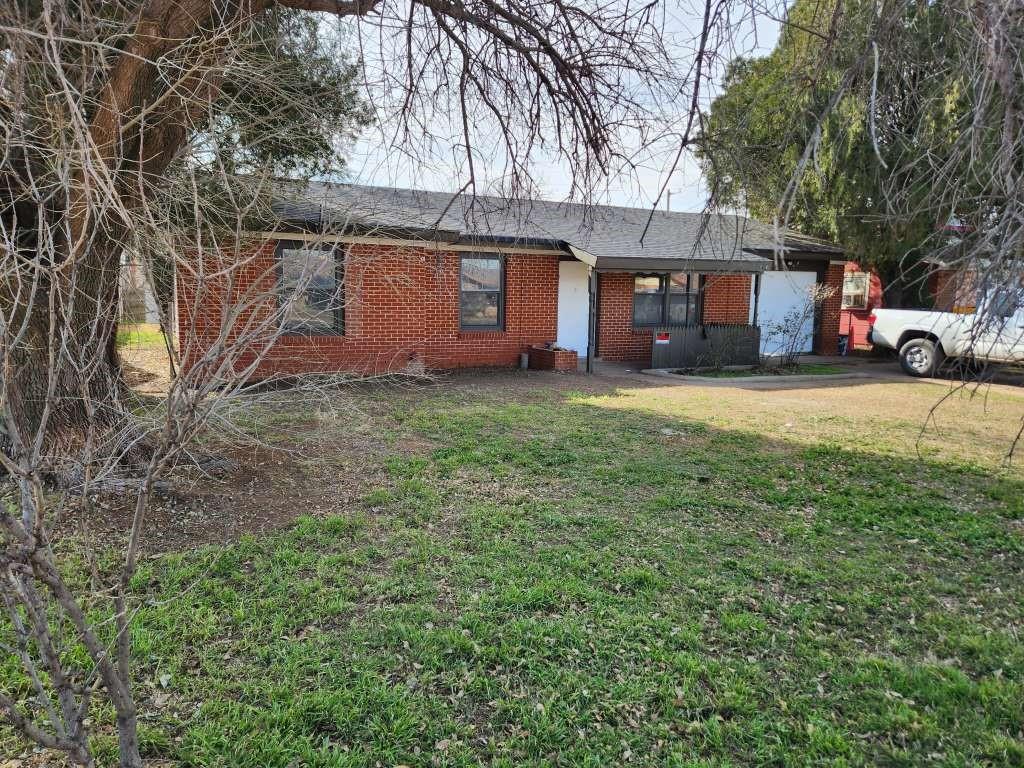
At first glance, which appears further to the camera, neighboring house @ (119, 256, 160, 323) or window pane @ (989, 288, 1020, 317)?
neighboring house @ (119, 256, 160, 323)

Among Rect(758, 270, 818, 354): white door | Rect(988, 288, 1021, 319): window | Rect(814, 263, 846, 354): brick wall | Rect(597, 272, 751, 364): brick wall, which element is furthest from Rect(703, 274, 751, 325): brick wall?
Rect(988, 288, 1021, 319): window

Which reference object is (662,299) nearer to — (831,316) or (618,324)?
(618,324)

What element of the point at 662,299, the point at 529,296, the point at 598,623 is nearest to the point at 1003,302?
the point at 598,623

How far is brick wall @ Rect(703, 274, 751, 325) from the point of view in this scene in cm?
1543

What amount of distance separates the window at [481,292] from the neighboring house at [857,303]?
11231 millimetres

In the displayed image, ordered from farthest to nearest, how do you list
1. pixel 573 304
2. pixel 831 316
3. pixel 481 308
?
pixel 831 316 → pixel 573 304 → pixel 481 308

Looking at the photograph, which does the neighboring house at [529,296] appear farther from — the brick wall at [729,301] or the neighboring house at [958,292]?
the neighboring house at [958,292]

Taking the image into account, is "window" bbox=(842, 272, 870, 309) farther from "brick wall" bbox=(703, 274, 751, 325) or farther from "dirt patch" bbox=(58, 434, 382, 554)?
"dirt patch" bbox=(58, 434, 382, 554)

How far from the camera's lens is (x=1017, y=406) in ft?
33.7

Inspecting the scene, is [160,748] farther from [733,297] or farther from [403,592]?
[733,297]

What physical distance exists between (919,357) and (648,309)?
5914 mm

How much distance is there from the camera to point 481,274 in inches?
500

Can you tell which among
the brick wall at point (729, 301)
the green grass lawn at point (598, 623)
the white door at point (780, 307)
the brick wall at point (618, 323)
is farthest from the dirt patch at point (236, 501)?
the white door at point (780, 307)

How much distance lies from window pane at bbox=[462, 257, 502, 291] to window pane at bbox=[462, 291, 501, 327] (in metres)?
0.12
